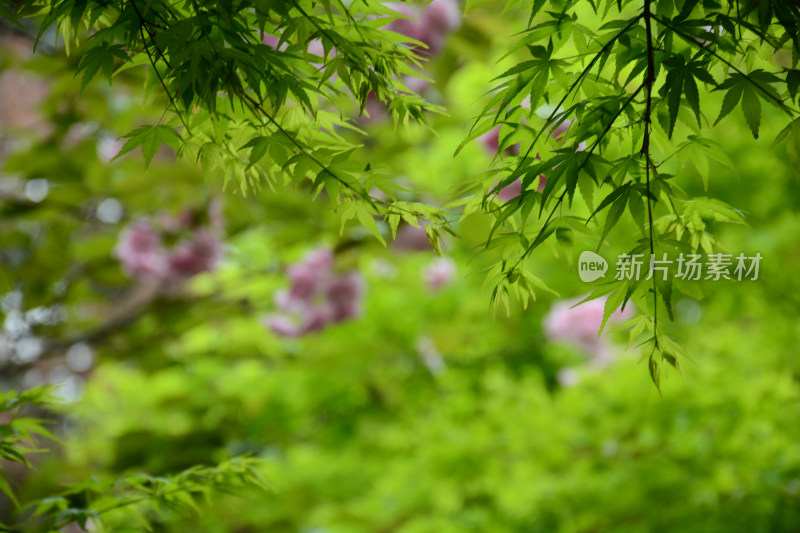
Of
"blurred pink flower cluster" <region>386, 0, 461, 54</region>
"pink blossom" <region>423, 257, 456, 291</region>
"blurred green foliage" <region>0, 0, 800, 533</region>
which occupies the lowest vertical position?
"blurred green foliage" <region>0, 0, 800, 533</region>

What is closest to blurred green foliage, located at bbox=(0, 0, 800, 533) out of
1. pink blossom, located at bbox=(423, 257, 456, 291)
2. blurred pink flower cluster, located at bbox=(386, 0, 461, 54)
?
blurred pink flower cluster, located at bbox=(386, 0, 461, 54)

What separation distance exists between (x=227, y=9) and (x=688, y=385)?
6.25 feet

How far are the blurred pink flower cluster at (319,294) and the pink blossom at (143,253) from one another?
1.17 ft

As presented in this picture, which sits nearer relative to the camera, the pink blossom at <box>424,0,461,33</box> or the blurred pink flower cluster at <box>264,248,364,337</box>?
the pink blossom at <box>424,0,461,33</box>

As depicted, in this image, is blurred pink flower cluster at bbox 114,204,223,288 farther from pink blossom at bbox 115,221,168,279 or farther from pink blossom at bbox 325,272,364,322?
pink blossom at bbox 325,272,364,322

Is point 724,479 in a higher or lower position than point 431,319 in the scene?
lower

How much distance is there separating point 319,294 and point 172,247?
0.44 metres

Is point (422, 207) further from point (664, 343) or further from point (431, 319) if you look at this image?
point (431, 319)

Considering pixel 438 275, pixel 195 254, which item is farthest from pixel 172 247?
pixel 438 275

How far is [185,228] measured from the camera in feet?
6.72

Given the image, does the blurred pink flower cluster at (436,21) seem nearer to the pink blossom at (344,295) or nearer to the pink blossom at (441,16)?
the pink blossom at (441,16)

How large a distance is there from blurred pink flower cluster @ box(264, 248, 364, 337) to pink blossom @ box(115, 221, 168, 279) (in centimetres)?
36

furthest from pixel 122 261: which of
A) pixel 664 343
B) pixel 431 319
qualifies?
pixel 664 343

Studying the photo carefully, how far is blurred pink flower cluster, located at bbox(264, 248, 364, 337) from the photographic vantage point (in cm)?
209
